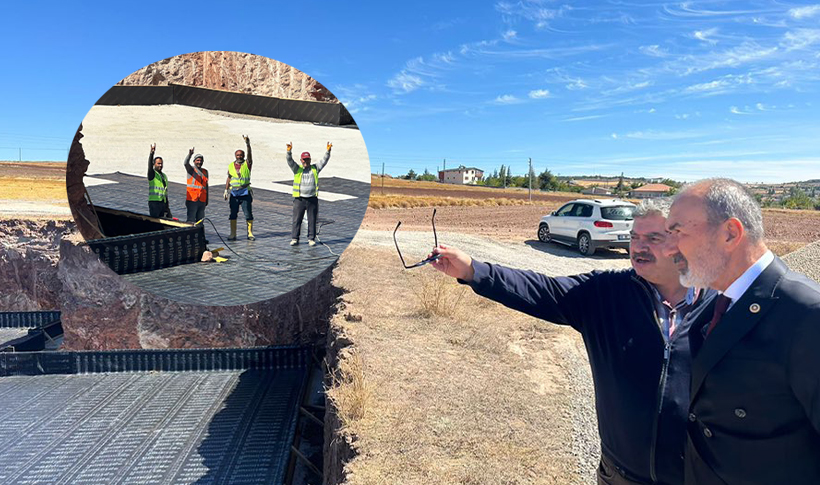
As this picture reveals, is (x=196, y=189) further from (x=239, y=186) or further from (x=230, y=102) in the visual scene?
(x=230, y=102)

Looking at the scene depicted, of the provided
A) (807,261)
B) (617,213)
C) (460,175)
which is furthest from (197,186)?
(460,175)

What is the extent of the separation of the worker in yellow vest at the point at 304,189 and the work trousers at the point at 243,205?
1.23 feet

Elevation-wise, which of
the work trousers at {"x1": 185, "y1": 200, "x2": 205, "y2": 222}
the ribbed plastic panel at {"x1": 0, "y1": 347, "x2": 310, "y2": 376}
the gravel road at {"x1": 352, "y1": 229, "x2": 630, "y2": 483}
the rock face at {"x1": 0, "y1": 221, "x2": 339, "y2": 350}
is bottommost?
the ribbed plastic panel at {"x1": 0, "y1": 347, "x2": 310, "y2": 376}

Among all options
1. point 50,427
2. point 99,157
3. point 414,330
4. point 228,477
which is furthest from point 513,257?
point 99,157

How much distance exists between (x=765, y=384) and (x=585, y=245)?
16.1m

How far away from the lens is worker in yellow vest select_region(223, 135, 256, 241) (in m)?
4.04

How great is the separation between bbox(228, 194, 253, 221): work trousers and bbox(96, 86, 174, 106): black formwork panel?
3.07 feet

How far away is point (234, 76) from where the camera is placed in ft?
14.2

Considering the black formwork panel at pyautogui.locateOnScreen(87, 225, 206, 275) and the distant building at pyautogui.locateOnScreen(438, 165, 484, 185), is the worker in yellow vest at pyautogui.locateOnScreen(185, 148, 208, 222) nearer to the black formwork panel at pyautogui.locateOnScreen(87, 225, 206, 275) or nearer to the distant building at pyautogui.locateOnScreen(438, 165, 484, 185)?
the black formwork panel at pyautogui.locateOnScreen(87, 225, 206, 275)

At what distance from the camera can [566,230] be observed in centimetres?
1786

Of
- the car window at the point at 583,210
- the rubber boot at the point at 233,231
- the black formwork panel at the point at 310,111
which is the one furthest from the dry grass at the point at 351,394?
the car window at the point at 583,210

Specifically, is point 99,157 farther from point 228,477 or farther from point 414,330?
point 228,477

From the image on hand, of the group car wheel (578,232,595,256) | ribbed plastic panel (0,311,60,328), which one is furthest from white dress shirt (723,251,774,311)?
ribbed plastic panel (0,311,60,328)

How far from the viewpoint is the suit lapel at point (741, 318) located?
137 centimetres
